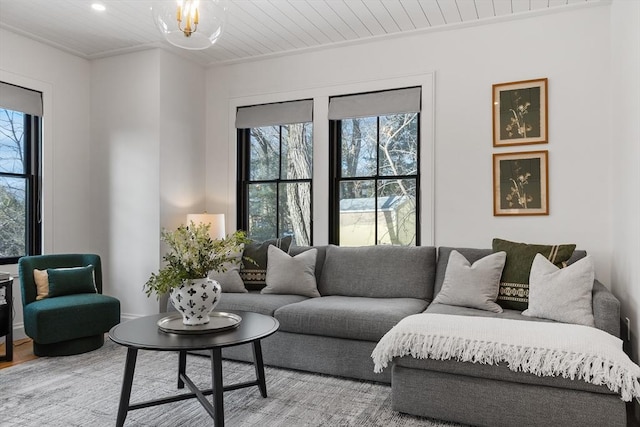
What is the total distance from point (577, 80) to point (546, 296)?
177 centimetres

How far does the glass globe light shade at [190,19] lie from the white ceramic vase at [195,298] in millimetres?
1234

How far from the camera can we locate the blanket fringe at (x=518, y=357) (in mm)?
2115

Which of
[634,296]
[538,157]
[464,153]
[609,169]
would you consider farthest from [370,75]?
[634,296]

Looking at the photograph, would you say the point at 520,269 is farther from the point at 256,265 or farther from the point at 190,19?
the point at 190,19

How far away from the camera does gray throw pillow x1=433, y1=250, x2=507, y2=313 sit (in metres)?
3.17

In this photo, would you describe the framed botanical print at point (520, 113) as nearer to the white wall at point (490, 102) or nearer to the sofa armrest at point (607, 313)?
the white wall at point (490, 102)

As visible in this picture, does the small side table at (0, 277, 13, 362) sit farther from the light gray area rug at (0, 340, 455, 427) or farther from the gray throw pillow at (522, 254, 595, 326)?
the gray throw pillow at (522, 254, 595, 326)

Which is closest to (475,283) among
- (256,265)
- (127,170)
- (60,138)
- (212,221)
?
(256,265)

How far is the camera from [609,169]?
3.53 metres

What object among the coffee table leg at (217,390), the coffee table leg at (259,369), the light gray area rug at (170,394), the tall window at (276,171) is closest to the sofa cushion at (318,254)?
the tall window at (276,171)

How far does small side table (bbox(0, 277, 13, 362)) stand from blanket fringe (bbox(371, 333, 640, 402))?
2.78 meters

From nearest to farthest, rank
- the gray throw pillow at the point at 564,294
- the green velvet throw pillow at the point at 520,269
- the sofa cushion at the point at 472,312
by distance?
the gray throw pillow at the point at 564,294
the sofa cushion at the point at 472,312
the green velvet throw pillow at the point at 520,269

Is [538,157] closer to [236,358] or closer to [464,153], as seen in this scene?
[464,153]

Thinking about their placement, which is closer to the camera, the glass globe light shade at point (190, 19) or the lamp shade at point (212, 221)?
the glass globe light shade at point (190, 19)
